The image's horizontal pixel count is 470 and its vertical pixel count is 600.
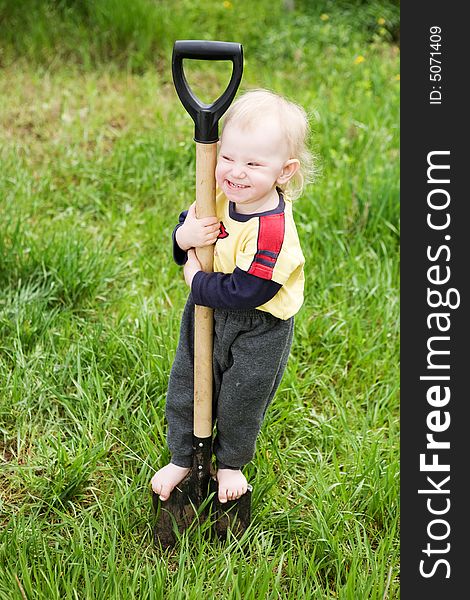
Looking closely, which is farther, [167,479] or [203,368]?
[167,479]

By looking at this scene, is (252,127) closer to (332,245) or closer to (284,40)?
(332,245)

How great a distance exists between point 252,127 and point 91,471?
124 centimetres

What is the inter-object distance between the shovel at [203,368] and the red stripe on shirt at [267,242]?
6.4 inches

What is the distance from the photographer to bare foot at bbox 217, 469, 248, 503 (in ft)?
8.18

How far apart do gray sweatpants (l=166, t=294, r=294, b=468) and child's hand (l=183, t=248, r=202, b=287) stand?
12 centimetres

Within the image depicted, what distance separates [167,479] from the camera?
8.25 ft

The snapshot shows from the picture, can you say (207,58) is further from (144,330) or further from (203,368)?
(144,330)

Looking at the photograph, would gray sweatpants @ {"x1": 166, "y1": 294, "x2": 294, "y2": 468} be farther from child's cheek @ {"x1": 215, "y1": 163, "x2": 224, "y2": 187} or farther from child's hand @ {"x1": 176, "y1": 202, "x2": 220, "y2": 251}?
child's cheek @ {"x1": 215, "y1": 163, "x2": 224, "y2": 187}

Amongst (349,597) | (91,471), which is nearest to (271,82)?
(91,471)

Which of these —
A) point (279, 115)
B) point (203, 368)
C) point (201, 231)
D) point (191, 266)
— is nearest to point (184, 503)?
point (203, 368)

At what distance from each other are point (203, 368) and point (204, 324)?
0.13 meters

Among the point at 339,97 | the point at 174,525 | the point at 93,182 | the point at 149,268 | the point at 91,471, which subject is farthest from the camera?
the point at 339,97

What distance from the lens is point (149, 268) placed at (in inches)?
148

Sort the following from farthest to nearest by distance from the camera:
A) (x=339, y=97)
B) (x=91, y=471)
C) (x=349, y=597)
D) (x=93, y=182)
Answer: (x=339, y=97)
(x=93, y=182)
(x=91, y=471)
(x=349, y=597)
